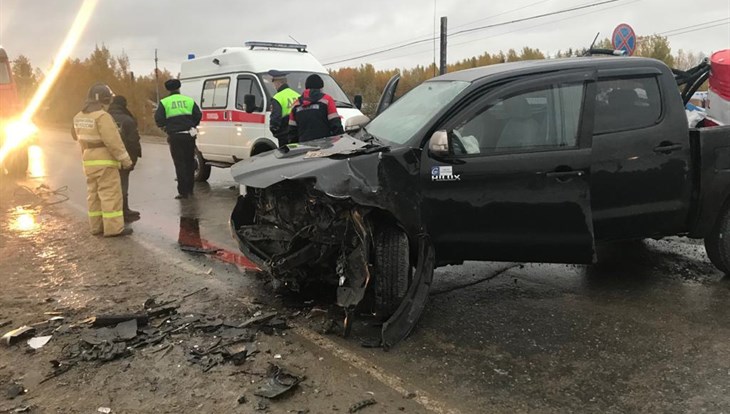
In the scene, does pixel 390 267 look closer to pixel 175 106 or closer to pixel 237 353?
pixel 237 353

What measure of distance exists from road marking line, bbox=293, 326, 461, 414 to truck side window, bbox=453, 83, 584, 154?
5.36 feet

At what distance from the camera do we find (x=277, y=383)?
10.2ft

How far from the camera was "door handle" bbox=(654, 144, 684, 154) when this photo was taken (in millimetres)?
4177

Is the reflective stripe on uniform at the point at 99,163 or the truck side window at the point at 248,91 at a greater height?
the truck side window at the point at 248,91

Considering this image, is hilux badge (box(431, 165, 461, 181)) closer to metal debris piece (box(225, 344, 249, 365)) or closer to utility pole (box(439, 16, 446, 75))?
metal debris piece (box(225, 344, 249, 365))

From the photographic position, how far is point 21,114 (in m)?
12.0

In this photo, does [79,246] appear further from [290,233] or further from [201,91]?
[201,91]

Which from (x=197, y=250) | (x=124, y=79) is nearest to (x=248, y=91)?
(x=197, y=250)

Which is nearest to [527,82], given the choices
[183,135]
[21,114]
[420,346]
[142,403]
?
[420,346]

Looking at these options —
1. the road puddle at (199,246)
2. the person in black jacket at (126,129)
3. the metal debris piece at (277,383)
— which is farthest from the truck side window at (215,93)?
the metal debris piece at (277,383)

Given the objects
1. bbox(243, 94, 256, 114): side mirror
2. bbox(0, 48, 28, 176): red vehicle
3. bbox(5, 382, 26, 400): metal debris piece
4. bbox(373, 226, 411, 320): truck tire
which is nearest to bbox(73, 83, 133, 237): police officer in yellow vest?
bbox(243, 94, 256, 114): side mirror

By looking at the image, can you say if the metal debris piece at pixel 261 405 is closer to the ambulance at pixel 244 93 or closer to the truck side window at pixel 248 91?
the ambulance at pixel 244 93

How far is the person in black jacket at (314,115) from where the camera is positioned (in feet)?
22.7

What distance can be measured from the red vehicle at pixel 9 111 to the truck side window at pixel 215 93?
4556 millimetres
